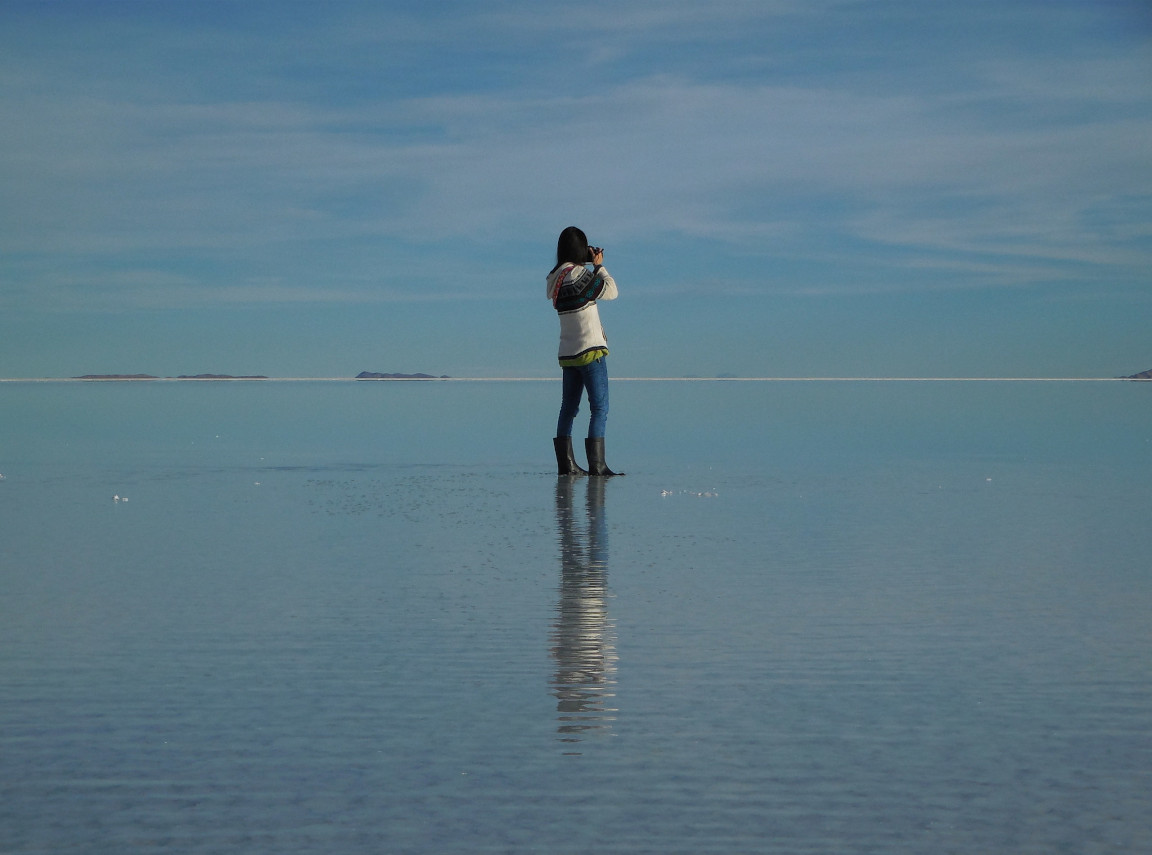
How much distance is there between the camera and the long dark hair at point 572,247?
51.4ft

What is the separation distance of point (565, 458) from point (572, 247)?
2.40 m

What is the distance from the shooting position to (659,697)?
493 centimetres

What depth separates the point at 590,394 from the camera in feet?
51.2

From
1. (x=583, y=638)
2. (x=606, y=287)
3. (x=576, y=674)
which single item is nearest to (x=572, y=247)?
(x=606, y=287)

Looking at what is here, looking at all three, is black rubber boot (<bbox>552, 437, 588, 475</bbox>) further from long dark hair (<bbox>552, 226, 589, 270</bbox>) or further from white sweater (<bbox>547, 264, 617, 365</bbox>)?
long dark hair (<bbox>552, 226, 589, 270</bbox>)

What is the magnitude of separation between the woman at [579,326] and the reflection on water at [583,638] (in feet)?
17.4

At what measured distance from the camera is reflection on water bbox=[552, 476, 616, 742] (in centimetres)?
468

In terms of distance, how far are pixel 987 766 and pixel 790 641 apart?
70.4 inches

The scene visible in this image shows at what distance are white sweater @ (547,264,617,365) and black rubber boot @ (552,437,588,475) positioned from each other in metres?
0.93

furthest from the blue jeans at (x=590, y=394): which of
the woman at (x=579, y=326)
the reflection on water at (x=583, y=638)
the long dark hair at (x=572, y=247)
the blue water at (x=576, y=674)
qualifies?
the reflection on water at (x=583, y=638)

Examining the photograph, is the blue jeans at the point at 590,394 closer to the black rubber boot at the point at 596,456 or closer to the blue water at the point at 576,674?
the black rubber boot at the point at 596,456

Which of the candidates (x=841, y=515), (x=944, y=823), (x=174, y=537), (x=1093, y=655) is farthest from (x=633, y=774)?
(x=841, y=515)

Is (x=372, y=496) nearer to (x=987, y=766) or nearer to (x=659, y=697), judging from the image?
(x=659, y=697)

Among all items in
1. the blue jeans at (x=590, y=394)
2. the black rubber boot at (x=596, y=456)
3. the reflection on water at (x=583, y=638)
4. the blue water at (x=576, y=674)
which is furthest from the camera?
the blue jeans at (x=590, y=394)
